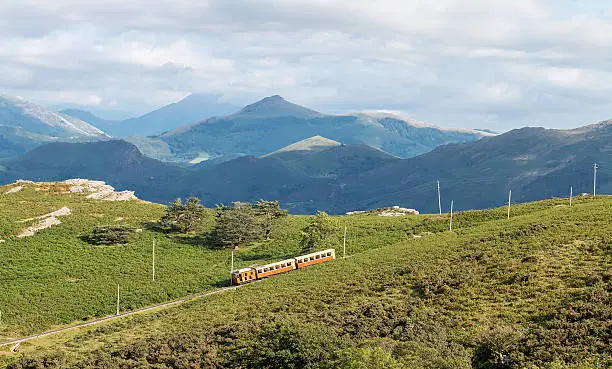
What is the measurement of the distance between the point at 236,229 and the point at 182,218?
12.5m

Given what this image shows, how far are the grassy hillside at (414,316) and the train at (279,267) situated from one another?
25.1 ft

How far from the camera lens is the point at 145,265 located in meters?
85.2

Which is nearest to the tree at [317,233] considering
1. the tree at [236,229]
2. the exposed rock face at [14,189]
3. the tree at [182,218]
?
the tree at [236,229]

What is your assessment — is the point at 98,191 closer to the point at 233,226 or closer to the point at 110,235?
the point at 110,235

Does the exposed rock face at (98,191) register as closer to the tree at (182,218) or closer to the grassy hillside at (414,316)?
the tree at (182,218)

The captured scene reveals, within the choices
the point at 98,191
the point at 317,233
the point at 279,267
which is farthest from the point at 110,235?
the point at 98,191

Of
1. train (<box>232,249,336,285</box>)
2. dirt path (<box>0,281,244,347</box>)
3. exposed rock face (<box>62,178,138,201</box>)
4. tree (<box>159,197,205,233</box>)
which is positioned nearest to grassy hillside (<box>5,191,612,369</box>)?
dirt path (<box>0,281,244,347</box>)

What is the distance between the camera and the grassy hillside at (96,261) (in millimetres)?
70312

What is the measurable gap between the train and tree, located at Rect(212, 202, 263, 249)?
18.1 m

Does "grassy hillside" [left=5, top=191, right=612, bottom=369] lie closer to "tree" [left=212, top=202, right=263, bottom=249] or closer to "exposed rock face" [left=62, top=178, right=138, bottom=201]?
"tree" [left=212, top=202, right=263, bottom=249]

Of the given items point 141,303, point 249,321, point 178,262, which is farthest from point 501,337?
point 178,262

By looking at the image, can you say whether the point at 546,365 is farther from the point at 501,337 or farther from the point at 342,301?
the point at 342,301

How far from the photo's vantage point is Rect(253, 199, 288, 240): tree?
101 meters

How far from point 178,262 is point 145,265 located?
4.93 m
